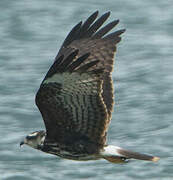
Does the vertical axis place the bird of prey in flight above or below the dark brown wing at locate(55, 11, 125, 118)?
below

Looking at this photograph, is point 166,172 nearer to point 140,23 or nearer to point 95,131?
point 95,131

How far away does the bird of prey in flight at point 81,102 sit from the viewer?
329 inches

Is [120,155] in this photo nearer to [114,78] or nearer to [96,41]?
[96,41]

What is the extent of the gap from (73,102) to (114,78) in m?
5.53

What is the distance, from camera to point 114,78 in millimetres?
14117

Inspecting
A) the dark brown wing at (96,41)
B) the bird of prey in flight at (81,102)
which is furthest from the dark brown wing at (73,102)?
the dark brown wing at (96,41)

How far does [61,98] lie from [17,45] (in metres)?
7.14

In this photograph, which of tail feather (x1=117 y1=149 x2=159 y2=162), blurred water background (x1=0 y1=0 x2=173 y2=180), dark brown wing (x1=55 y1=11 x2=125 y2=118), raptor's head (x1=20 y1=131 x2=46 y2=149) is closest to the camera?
tail feather (x1=117 y1=149 x2=159 y2=162)

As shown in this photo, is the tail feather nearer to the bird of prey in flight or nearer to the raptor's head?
the bird of prey in flight

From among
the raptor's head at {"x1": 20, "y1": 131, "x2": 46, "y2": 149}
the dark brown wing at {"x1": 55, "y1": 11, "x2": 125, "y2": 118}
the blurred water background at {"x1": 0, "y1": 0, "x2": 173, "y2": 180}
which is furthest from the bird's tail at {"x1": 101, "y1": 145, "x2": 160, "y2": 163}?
the blurred water background at {"x1": 0, "y1": 0, "x2": 173, "y2": 180}

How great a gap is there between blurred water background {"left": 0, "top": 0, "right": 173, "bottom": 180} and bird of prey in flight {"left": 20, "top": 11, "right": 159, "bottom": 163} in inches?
112

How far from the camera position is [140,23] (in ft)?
53.6

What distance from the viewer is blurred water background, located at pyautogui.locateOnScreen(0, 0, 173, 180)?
12.3m

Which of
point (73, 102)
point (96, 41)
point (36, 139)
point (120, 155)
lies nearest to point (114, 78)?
point (96, 41)
